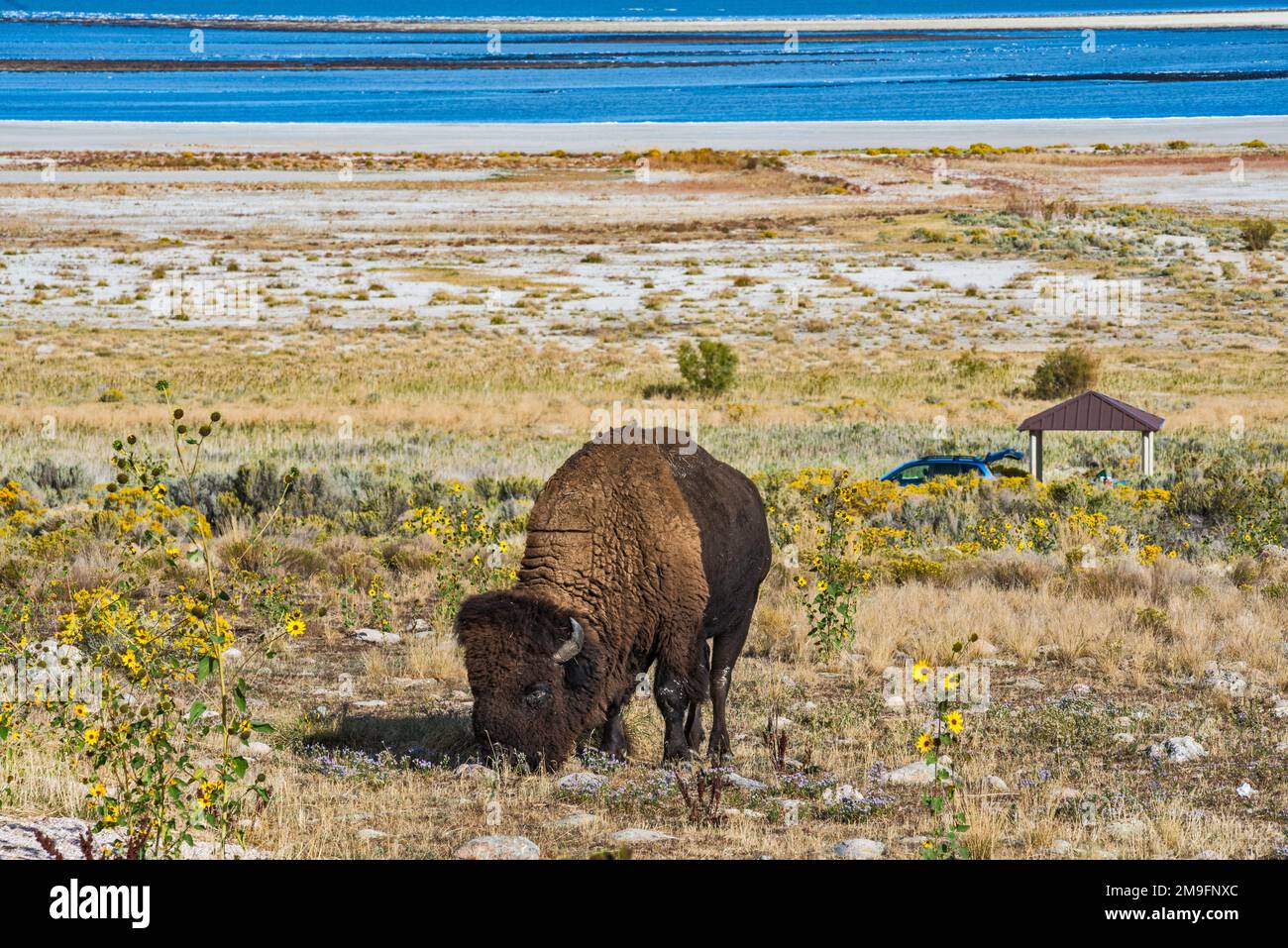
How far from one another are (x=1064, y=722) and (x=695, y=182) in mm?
85753

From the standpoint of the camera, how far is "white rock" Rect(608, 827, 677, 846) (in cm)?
789

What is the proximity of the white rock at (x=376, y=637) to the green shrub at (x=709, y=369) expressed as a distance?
25487 millimetres

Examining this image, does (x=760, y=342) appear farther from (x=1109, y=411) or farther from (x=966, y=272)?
(x=1109, y=411)

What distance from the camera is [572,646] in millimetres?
8508

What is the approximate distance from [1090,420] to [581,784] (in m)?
17.0

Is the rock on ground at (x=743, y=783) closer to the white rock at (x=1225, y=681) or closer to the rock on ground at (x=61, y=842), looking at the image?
the rock on ground at (x=61, y=842)

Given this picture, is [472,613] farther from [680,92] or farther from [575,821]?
[680,92]

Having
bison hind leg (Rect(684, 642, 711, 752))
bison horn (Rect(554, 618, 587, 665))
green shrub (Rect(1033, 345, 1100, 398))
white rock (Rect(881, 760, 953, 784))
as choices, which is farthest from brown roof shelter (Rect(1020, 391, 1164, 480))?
bison horn (Rect(554, 618, 587, 665))

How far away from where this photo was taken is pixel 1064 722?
1057cm

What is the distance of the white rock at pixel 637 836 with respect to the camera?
7.89 meters

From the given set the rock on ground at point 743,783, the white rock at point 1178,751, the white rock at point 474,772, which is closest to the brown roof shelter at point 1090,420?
the white rock at point 1178,751

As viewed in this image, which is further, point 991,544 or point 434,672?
point 991,544

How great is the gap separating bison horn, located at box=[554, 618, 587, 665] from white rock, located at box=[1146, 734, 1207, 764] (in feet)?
11.9

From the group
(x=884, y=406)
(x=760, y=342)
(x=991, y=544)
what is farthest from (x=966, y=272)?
(x=991, y=544)
